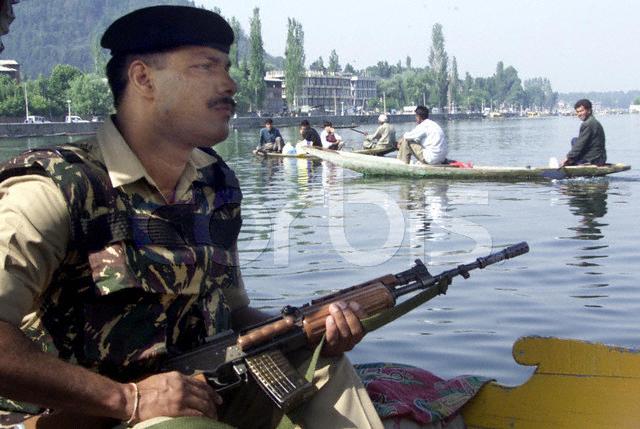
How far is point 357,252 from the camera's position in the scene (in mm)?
9812

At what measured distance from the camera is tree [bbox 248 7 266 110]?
284ft

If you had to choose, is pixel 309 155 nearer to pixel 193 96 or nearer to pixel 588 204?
pixel 588 204

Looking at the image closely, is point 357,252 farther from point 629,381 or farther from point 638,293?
point 629,381

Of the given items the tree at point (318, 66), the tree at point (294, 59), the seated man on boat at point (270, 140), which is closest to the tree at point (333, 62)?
the tree at point (318, 66)

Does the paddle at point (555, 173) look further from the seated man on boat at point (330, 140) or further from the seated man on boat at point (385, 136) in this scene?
the seated man on boat at point (330, 140)

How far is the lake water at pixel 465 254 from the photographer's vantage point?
622 centimetres

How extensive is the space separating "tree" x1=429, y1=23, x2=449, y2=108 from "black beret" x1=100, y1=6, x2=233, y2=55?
13041 centimetres

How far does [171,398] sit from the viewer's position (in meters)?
2.31

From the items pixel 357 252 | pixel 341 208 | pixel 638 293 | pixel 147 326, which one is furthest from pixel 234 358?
pixel 341 208

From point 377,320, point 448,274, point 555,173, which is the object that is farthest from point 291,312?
point 555,173

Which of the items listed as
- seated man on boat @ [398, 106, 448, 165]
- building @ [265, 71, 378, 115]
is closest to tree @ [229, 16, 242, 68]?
seated man on boat @ [398, 106, 448, 165]

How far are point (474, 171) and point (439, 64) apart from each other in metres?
121

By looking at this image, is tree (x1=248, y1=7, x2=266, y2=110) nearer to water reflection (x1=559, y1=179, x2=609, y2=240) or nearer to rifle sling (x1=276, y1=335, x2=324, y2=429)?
water reflection (x1=559, y1=179, x2=609, y2=240)

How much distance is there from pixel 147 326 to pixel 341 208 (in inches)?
443
